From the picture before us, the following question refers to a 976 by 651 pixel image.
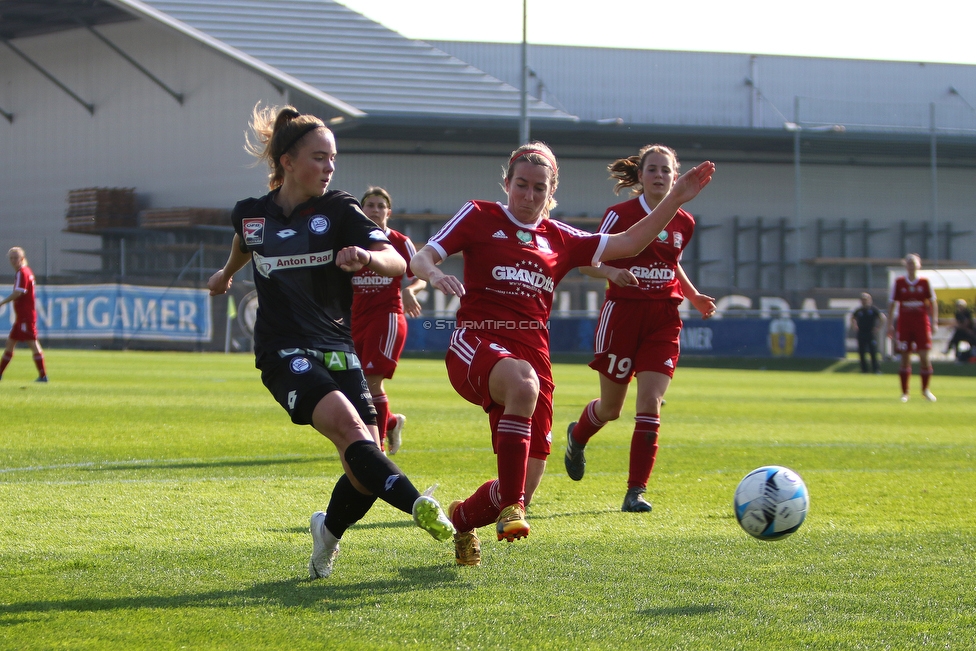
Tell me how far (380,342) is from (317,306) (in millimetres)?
4559

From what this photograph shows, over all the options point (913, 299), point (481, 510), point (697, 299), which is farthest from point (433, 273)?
point (913, 299)

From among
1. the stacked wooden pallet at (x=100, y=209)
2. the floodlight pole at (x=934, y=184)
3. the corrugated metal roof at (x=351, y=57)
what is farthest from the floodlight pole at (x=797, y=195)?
the stacked wooden pallet at (x=100, y=209)

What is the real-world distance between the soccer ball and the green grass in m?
0.15

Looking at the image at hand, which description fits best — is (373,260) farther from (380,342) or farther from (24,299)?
(24,299)

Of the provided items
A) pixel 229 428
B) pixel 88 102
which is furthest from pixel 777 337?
pixel 88 102

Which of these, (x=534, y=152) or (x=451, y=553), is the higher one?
(x=534, y=152)

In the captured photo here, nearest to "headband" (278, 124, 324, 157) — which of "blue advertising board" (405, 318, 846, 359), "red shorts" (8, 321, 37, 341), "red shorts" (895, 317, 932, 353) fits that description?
"red shorts" (8, 321, 37, 341)

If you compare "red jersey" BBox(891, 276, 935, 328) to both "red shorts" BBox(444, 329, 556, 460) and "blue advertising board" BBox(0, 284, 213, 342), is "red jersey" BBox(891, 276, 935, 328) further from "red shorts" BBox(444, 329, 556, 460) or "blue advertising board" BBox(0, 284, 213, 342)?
"blue advertising board" BBox(0, 284, 213, 342)

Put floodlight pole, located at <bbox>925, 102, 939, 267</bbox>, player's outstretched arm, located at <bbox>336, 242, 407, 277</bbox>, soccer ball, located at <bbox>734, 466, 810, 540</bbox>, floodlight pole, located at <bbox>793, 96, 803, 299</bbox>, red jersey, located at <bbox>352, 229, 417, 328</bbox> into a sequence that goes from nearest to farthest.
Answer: player's outstretched arm, located at <bbox>336, 242, 407, 277</bbox>
soccer ball, located at <bbox>734, 466, 810, 540</bbox>
red jersey, located at <bbox>352, 229, 417, 328</bbox>
floodlight pole, located at <bbox>793, 96, 803, 299</bbox>
floodlight pole, located at <bbox>925, 102, 939, 267</bbox>

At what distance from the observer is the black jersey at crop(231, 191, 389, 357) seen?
4500 millimetres

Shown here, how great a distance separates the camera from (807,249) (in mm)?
48312

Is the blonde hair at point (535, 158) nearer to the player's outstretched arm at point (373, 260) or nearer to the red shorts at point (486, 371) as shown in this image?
the red shorts at point (486, 371)

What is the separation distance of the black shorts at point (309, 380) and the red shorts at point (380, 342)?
4.47 metres

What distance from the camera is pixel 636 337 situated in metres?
7.06
